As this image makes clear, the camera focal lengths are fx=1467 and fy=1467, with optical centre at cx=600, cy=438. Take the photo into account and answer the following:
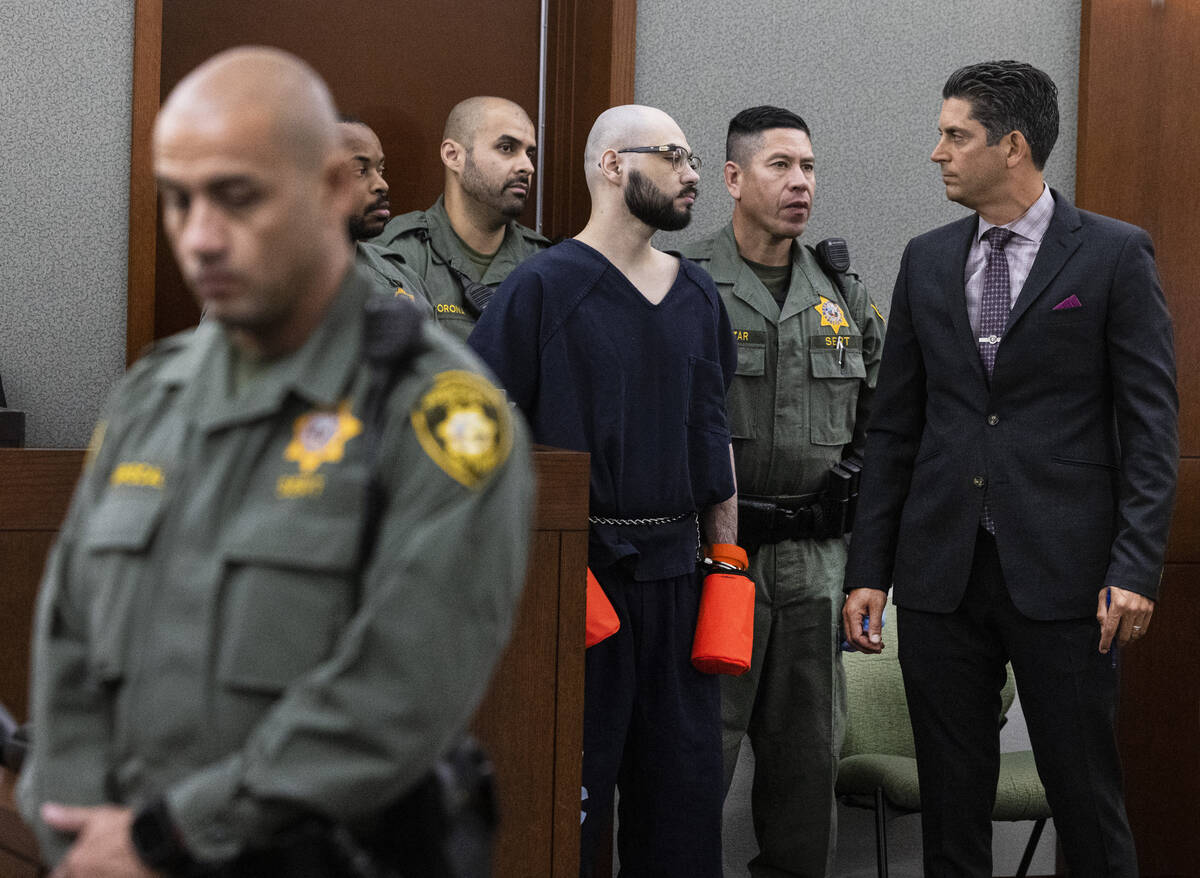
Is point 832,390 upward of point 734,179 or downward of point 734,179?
downward

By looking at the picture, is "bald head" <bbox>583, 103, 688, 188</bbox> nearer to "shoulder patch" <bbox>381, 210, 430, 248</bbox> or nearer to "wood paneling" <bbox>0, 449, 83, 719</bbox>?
"shoulder patch" <bbox>381, 210, 430, 248</bbox>

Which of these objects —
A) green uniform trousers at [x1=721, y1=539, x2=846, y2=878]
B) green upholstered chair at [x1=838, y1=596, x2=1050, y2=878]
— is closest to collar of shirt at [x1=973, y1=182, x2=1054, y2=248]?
green uniform trousers at [x1=721, y1=539, x2=846, y2=878]

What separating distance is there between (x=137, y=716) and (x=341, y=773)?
21 cm

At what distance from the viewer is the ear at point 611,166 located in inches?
122

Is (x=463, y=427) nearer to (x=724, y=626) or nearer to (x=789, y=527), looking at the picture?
(x=724, y=626)

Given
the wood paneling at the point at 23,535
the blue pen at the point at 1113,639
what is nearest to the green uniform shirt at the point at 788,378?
the blue pen at the point at 1113,639

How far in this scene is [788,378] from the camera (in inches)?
142

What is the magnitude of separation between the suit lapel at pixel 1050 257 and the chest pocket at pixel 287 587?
72.3 inches

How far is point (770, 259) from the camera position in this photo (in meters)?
3.79

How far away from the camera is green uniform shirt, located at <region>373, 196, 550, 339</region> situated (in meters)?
3.76

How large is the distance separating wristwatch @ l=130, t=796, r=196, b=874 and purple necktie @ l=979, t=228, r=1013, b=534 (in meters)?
1.91

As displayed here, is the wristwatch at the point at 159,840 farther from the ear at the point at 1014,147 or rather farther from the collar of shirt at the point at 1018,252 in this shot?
the ear at the point at 1014,147

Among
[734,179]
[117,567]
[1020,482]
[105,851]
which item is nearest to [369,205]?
[734,179]

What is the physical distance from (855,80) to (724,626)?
2006 mm
